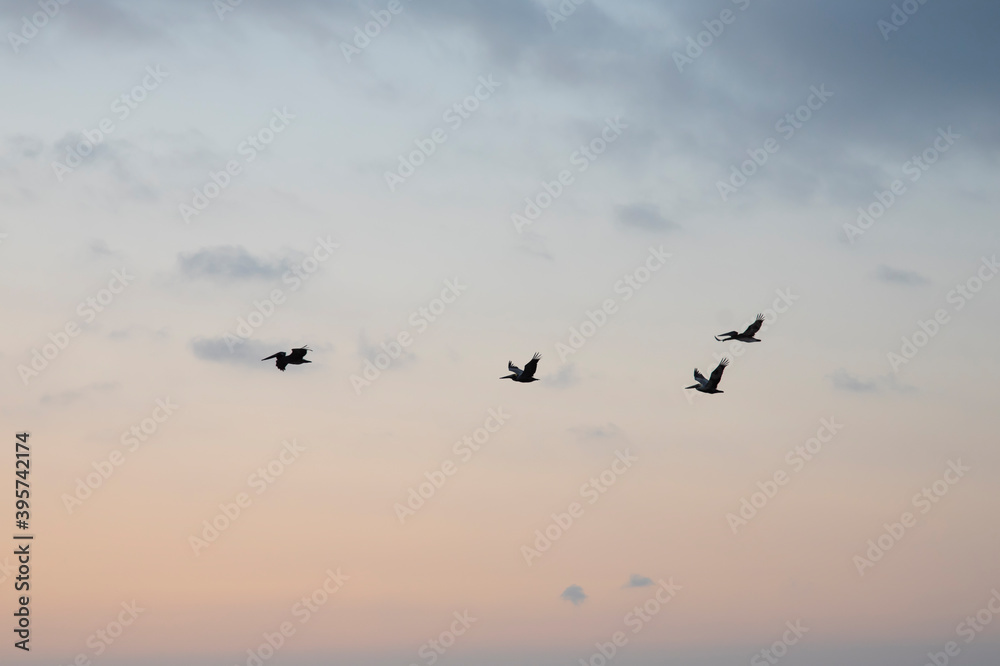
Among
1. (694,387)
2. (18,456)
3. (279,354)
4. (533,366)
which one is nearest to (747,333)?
(694,387)

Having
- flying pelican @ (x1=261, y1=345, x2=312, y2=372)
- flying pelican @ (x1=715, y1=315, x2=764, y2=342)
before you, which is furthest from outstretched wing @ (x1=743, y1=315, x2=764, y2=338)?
flying pelican @ (x1=261, y1=345, x2=312, y2=372)

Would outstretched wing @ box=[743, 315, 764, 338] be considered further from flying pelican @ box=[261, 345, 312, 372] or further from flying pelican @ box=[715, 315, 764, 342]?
flying pelican @ box=[261, 345, 312, 372]

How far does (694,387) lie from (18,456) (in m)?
49.3

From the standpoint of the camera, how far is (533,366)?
8562 cm

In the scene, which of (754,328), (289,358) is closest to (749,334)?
(754,328)

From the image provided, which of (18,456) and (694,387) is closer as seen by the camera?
(18,456)

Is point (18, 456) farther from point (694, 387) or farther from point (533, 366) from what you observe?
point (694, 387)

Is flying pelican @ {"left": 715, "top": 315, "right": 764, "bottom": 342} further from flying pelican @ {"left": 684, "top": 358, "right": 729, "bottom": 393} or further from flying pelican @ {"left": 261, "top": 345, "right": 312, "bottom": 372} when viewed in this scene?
flying pelican @ {"left": 261, "top": 345, "right": 312, "bottom": 372}

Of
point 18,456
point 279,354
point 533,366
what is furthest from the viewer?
point 533,366

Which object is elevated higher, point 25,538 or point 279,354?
point 279,354

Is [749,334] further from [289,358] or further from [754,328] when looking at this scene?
[289,358]

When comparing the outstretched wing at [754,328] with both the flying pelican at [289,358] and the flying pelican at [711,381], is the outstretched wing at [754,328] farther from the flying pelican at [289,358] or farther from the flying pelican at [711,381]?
the flying pelican at [289,358]

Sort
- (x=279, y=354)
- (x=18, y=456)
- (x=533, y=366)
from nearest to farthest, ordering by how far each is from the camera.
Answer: (x=18, y=456)
(x=279, y=354)
(x=533, y=366)

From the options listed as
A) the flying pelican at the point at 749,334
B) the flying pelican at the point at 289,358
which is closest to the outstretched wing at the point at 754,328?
the flying pelican at the point at 749,334
